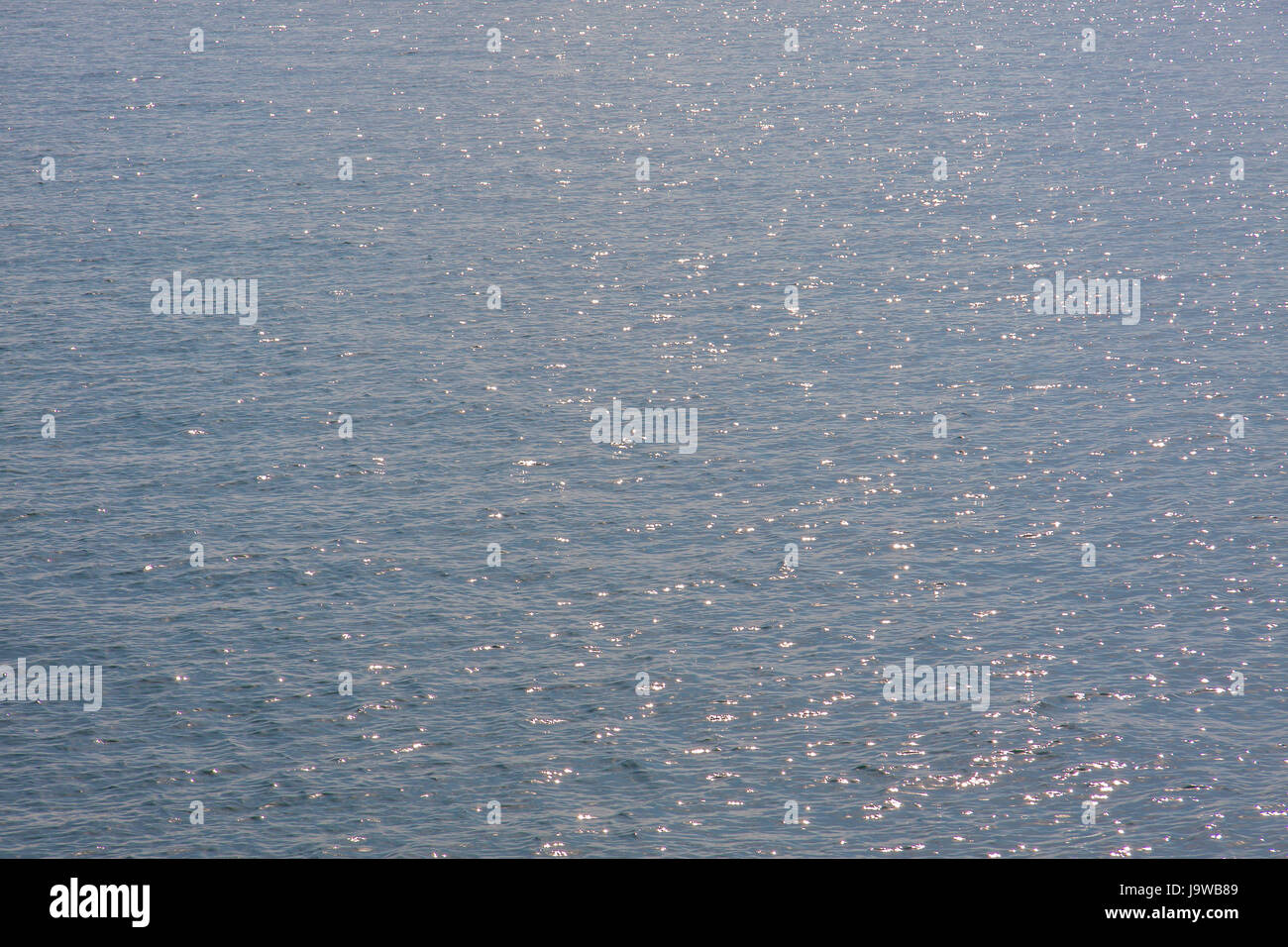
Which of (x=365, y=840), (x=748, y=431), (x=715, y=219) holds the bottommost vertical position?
(x=365, y=840)

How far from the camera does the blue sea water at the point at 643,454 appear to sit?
60.0 meters

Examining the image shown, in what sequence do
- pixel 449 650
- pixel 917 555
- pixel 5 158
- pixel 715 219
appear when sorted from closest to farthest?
pixel 449 650, pixel 917 555, pixel 715 219, pixel 5 158

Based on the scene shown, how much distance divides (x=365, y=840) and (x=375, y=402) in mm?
44944

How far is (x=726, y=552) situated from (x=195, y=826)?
32.1 metres

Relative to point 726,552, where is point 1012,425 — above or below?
above

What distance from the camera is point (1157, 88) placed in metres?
154

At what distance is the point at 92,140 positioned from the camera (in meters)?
141

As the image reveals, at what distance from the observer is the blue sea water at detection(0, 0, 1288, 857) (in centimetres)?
6003

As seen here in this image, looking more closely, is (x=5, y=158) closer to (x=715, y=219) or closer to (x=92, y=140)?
(x=92, y=140)

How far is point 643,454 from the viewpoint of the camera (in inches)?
3548

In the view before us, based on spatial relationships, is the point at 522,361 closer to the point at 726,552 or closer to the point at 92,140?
the point at 726,552
